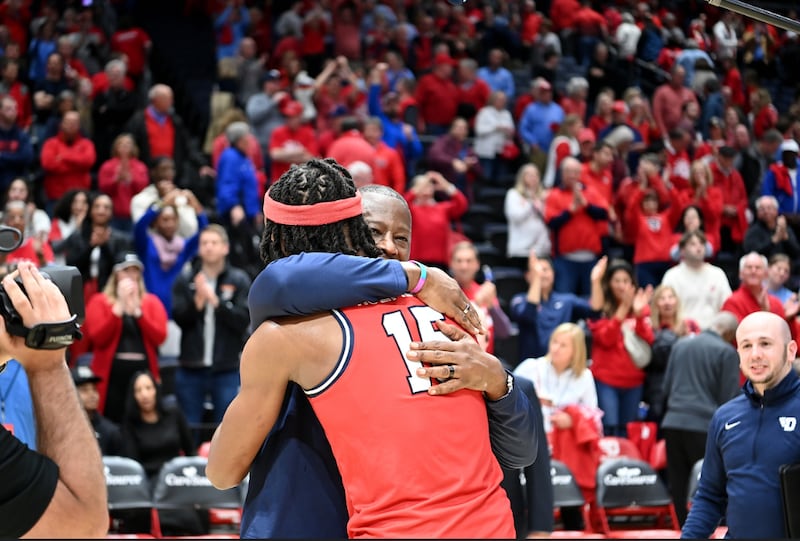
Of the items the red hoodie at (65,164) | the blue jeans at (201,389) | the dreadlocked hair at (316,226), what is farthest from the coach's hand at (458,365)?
the red hoodie at (65,164)

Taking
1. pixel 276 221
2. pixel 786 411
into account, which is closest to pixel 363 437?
pixel 276 221

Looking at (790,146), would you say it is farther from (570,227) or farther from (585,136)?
(570,227)

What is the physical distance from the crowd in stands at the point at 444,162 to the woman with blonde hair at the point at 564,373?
29 mm

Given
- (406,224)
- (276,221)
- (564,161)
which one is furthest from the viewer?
(564,161)

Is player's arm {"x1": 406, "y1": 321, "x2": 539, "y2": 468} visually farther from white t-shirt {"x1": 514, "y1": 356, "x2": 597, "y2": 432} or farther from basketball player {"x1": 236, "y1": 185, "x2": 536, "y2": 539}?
white t-shirt {"x1": 514, "y1": 356, "x2": 597, "y2": 432}

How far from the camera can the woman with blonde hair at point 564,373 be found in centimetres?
885

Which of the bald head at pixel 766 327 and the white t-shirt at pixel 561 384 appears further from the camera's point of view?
the white t-shirt at pixel 561 384

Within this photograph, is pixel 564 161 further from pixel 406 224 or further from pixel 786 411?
pixel 406 224

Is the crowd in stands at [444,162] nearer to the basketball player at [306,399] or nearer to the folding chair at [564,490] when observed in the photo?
the folding chair at [564,490]

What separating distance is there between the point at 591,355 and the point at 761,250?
3.11 meters

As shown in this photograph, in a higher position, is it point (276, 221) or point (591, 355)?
point (276, 221)

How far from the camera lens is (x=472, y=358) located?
2.75 meters

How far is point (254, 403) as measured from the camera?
106 inches

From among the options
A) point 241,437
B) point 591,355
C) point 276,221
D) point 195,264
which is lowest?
Result: point 591,355
